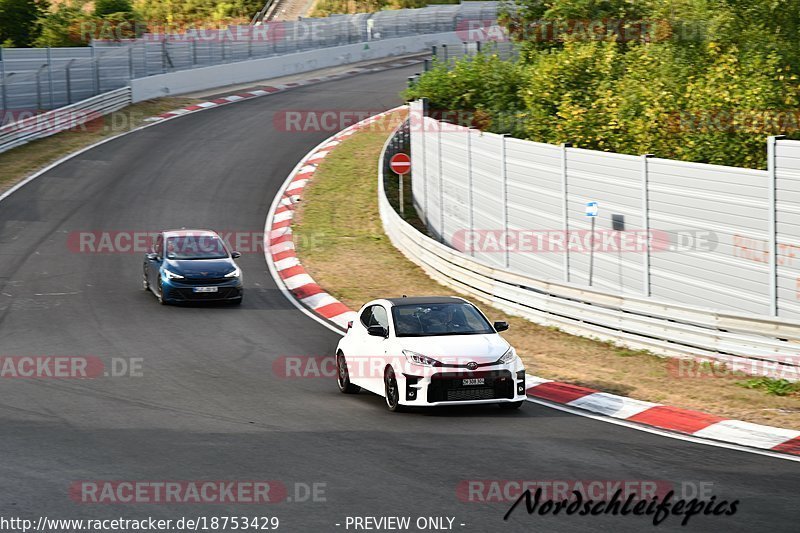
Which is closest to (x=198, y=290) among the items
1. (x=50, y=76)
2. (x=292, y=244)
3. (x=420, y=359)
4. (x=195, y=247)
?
(x=195, y=247)

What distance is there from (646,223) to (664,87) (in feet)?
32.1

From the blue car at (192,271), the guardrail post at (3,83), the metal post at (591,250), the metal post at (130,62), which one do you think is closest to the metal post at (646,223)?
the metal post at (591,250)

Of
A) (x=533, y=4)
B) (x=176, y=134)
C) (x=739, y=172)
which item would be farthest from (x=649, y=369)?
(x=176, y=134)

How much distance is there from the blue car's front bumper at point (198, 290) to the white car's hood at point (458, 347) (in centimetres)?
928

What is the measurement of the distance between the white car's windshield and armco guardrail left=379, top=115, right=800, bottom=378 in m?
3.77

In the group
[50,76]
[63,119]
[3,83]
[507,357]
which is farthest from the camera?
[50,76]

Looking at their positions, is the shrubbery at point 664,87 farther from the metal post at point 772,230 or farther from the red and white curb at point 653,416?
the red and white curb at point 653,416

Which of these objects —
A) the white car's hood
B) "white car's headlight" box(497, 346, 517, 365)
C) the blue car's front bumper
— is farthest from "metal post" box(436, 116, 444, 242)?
"white car's headlight" box(497, 346, 517, 365)

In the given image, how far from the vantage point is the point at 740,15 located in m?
28.2

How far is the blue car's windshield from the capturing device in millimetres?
23359

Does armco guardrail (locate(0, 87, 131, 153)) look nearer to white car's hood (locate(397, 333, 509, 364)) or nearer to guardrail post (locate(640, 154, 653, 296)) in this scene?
guardrail post (locate(640, 154, 653, 296))

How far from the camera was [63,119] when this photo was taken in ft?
134

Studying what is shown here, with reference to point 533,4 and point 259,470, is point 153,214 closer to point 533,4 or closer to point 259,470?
point 533,4

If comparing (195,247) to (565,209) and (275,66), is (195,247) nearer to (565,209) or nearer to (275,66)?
(565,209)
